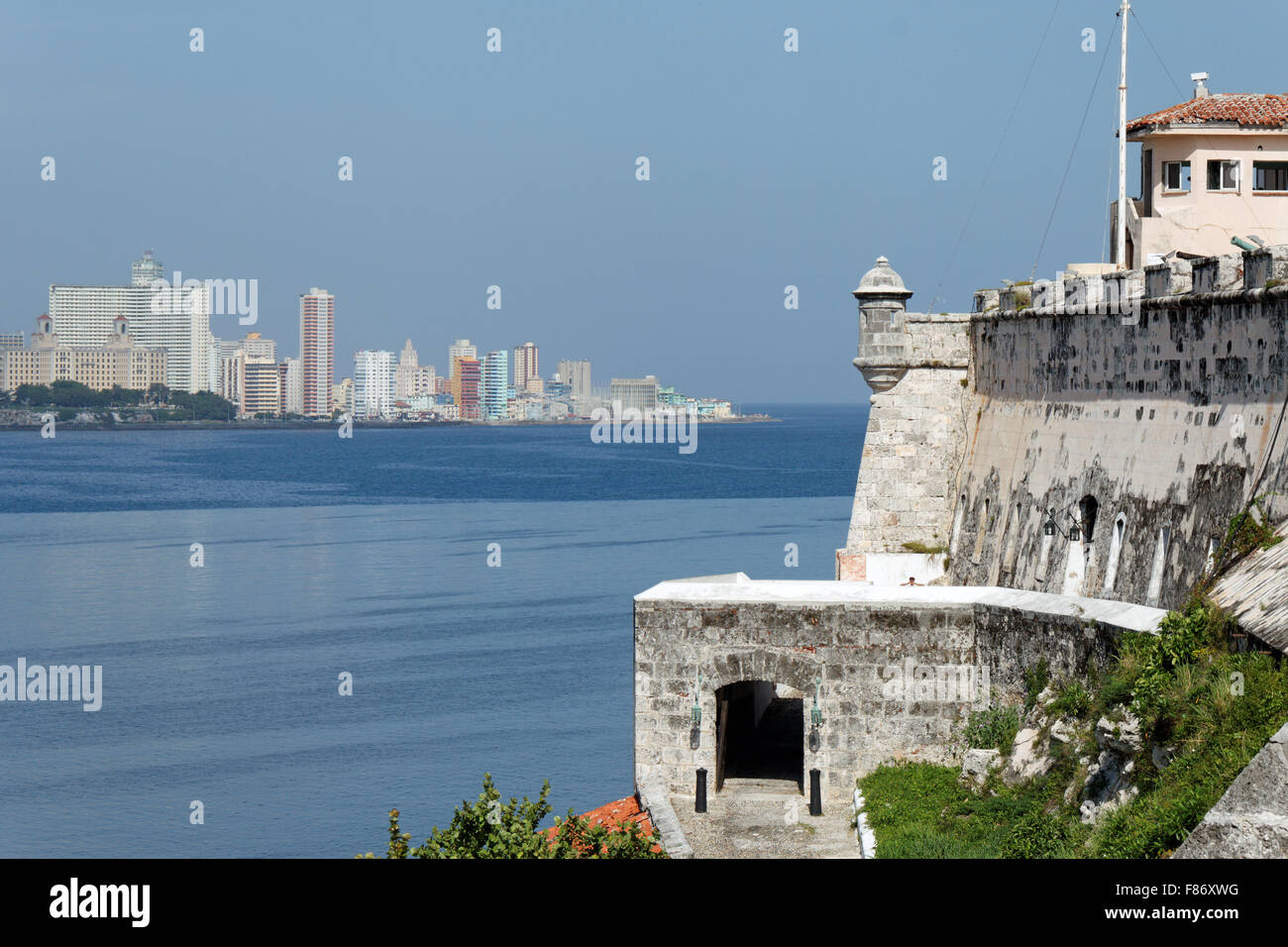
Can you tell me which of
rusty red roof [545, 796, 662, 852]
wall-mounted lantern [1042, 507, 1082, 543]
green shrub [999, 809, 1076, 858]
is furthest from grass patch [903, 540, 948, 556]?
green shrub [999, 809, 1076, 858]

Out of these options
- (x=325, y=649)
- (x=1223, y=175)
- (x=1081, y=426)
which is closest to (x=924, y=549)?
(x=1081, y=426)

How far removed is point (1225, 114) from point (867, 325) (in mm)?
8575

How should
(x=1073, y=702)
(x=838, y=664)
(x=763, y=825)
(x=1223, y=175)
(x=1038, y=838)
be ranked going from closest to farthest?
(x=1038, y=838) < (x=1073, y=702) < (x=763, y=825) < (x=838, y=664) < (x=1223, y=175)

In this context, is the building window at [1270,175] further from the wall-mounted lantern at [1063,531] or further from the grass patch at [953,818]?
the grass patch at [953,818]

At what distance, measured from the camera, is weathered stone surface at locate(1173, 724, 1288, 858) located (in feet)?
30.5

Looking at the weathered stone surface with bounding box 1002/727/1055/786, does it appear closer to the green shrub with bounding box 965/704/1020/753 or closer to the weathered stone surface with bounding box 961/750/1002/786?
the weathered stone surface with bounding box 961/750/1002/786

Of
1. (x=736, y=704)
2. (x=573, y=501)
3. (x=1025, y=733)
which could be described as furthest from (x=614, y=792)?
(x=573, y=501)

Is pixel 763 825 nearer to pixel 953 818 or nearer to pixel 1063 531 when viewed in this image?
pixel 953 818

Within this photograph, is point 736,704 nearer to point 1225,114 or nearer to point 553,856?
point 553,856

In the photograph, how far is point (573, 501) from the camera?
109938 mm

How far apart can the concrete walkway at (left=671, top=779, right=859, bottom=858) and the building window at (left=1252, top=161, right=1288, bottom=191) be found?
16.7m

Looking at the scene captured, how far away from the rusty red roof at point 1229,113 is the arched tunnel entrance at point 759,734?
1389 cm

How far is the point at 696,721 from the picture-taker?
20766mm

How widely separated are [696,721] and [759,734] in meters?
4.08
